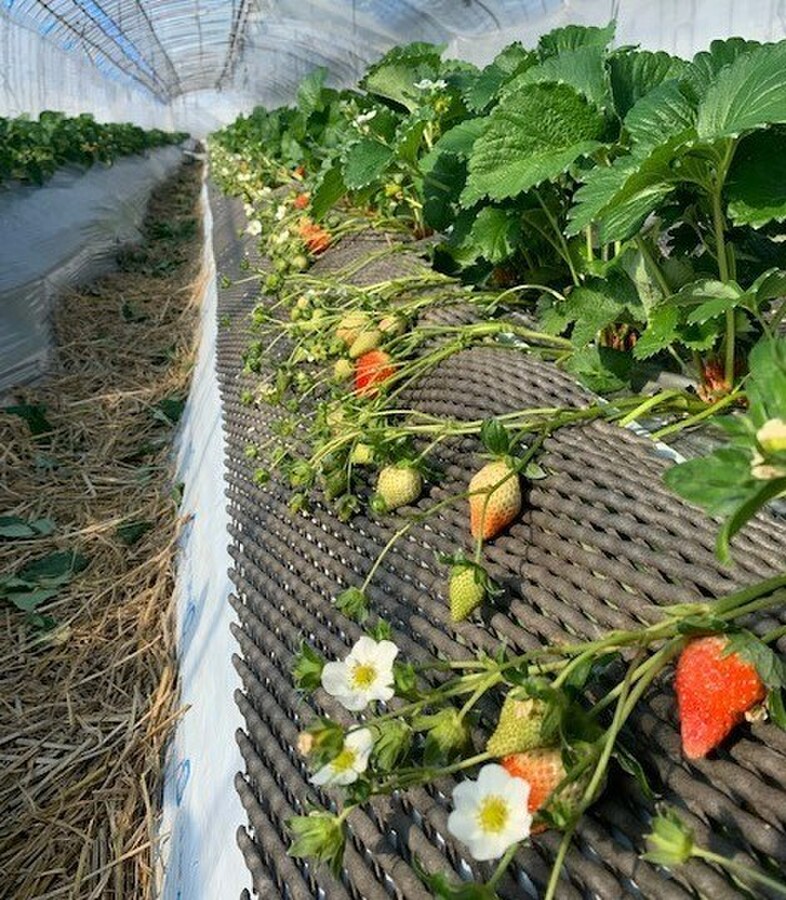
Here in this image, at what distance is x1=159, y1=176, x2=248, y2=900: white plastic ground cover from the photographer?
3.24 feet

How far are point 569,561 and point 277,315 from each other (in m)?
1.59

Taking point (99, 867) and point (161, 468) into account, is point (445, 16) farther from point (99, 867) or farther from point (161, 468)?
point (99, 867)

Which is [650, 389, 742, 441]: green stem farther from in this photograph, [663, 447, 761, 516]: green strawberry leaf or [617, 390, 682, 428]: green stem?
[663, 447, 761, 516]: green strawberry leaf

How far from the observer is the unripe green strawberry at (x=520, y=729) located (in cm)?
59

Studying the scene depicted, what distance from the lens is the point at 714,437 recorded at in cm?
103

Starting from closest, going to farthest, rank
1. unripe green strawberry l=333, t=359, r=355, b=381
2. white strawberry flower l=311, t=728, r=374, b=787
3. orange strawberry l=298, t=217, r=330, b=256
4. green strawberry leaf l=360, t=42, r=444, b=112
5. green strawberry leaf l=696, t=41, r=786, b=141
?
white strawberry flower l=311, t=728, r=374, b=787 < green strawberry leaf l=696, t=41, r=786, b=141 < unripe green strawberry l=333, t=359, r=355, b=381 < green strawberry leaf l=360, t=42, r=444, b=112 < orange strawberry l=298, t=217, r=330, b=256

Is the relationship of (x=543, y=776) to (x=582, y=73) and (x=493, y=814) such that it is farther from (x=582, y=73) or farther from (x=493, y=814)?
(x=582, y=73)

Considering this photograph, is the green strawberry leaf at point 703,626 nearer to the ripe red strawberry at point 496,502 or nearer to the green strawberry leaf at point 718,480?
the green strawberry leaf at point 718,480

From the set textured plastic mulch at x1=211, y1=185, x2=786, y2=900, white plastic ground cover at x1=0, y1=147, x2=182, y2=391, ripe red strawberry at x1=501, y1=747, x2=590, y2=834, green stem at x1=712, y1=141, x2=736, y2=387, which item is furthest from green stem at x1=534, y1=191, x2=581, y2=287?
white plastic ground cover at x1=0, y1=147, x2=182, y2=391

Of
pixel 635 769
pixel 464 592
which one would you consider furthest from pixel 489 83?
pixel 635 769

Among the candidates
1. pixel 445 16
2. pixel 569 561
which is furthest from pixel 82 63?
pixel 569 561

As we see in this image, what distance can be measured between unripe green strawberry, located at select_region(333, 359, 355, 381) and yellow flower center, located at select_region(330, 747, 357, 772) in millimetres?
979

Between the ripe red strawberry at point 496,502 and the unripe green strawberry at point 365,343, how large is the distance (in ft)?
1.99

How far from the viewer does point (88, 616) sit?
194cm
